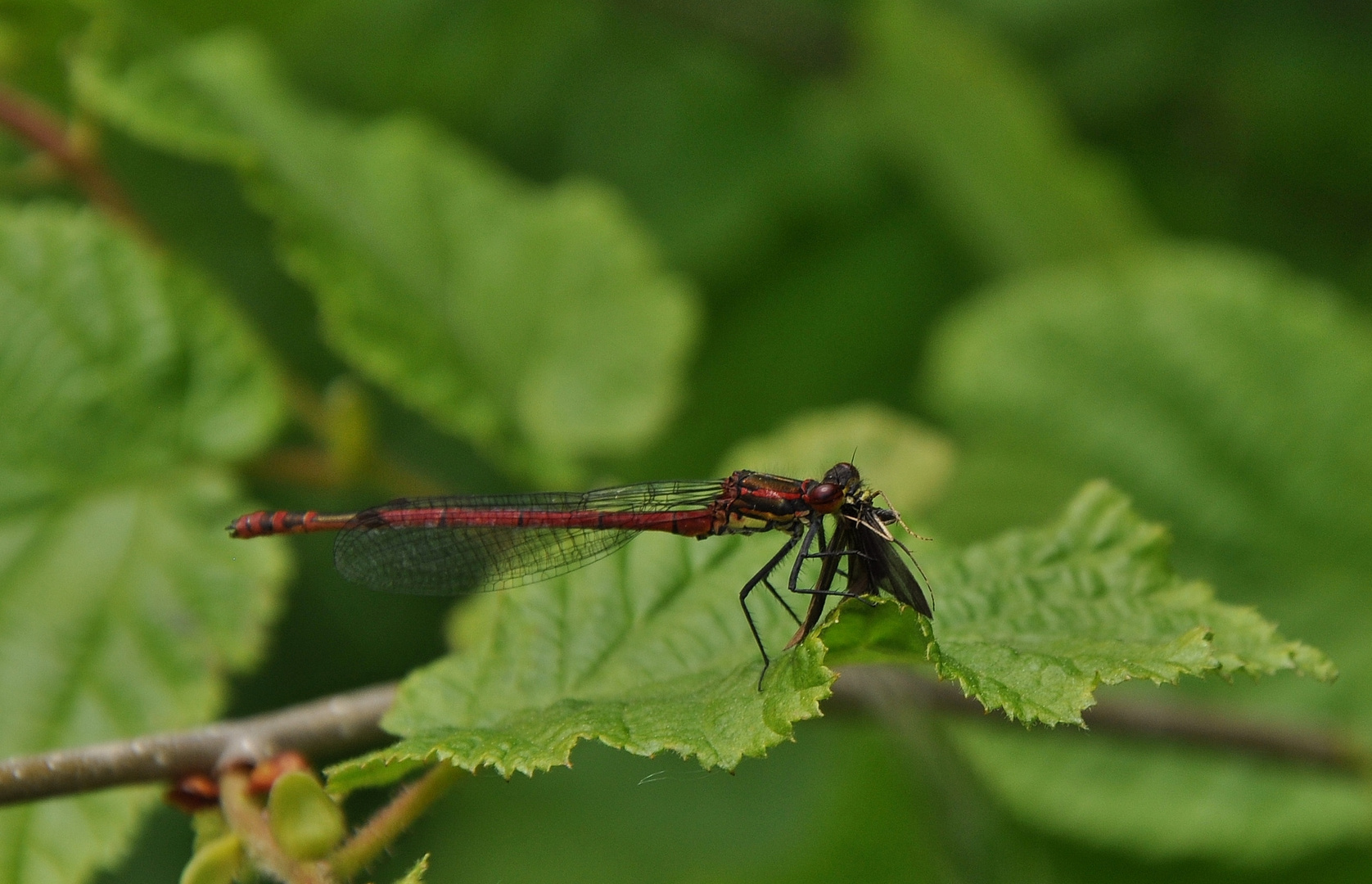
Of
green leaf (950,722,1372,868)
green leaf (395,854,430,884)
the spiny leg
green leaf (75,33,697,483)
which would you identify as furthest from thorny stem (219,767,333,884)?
green leaf (950,722,1372,868)

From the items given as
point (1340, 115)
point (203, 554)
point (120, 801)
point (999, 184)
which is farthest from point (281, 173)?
point (1340, 115)

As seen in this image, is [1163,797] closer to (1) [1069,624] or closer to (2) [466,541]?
(1) [1069,624]

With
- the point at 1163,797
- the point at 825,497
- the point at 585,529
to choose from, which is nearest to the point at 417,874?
the point at 825,497

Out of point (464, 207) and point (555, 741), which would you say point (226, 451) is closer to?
point (464, 207)

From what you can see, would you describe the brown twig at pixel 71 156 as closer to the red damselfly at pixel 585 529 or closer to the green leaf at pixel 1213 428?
the red damselfly at pixel 585 529

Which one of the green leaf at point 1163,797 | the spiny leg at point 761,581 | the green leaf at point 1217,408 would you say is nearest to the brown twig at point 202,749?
the spiny leg at point 761,581

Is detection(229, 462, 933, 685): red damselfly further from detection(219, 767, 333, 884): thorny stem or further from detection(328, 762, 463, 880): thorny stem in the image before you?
detection(219, 767, 333, 884): thorny stem
